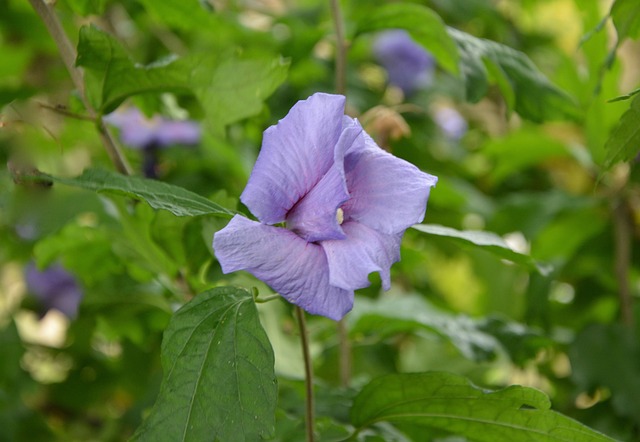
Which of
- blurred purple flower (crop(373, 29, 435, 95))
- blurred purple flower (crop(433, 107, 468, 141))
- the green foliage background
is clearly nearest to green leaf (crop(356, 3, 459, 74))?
the green foliage background

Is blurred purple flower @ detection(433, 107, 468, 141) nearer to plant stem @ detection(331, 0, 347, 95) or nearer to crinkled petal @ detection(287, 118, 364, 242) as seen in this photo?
plant stem @ detection(331, 0, 347, 95)

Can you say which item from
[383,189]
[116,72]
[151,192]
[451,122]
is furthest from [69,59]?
[451,122]

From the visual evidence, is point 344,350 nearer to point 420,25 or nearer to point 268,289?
point 268,289

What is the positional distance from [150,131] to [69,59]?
1.52ft

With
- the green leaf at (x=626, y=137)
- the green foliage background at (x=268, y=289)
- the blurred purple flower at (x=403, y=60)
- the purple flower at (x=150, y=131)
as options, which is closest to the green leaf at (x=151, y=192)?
the green foliage background at (x=268, y=289)

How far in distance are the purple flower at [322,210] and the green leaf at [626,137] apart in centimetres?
13

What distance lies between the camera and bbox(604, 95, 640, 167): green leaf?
1.66 feet

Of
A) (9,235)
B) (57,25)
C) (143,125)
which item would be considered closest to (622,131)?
(57,25)

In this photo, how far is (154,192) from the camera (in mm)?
506

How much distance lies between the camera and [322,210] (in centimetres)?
48

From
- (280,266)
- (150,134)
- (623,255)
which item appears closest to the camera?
(280,266)

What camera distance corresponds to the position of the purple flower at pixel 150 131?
108cm

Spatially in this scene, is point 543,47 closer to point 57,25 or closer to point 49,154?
point 49,154

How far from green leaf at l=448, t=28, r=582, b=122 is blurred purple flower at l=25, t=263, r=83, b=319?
711 mm
